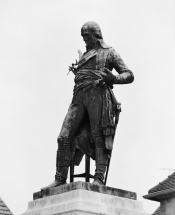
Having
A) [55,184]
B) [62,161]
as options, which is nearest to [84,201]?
[55,184]

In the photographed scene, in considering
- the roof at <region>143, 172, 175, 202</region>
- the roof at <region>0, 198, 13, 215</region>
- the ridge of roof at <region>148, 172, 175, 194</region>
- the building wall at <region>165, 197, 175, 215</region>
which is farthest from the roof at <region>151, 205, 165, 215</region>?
the roof at <region>0, 198, 13, 215</region>

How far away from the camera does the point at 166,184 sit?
3169cm

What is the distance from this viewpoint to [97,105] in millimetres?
13297

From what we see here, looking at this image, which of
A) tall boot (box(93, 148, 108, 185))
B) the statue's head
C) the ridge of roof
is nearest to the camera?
tall boot (box(93, 148, 108, 185))

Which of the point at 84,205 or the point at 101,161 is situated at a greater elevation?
the point at 101,161

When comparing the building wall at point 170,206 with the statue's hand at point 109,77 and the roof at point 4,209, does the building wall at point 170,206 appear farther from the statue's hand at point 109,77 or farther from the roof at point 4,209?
the statue's hand at point 109,77

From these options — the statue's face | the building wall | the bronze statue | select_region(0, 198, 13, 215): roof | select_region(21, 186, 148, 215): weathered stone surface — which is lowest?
select_region(21, 186, 148, 215): weathered stone surface

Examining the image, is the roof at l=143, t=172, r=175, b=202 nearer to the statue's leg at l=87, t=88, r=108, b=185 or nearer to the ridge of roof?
the ridge of roof

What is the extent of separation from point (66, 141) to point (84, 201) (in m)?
1.63

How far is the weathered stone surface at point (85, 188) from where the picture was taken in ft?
40.5

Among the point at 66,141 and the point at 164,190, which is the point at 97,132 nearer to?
the point at 66,141

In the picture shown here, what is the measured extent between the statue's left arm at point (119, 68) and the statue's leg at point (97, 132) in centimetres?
48

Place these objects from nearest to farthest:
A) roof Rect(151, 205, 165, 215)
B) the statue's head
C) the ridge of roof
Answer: the statue's head, the ridge of roof, roof Rect(151, 205, 165, 215)

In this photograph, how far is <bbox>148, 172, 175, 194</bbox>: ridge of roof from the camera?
1234 inches
